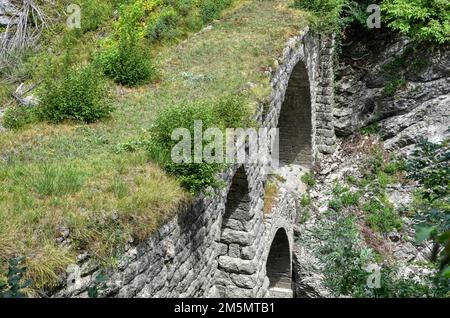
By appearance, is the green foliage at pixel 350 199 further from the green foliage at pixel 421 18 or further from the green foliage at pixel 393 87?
the green foliage at pixel 421 18

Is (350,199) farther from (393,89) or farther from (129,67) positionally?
(129,67)

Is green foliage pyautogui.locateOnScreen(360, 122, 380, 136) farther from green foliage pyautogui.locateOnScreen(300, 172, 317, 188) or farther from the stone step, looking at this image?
the stone step

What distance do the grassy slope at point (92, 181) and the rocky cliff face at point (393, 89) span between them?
19.7ft

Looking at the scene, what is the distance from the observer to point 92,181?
231 inches

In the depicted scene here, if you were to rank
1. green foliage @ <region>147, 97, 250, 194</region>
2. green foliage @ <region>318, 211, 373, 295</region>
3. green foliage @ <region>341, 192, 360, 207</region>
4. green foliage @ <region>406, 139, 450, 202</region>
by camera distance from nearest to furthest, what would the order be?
green foliage @ <region>406, 139, 450, 202</region>
green foliage @ <region>318, 211, 373, 295</region>
green foliage @ <region>147, 97, 250, 194</region>
green foliage @ <region>341, 192, 360, 207</region>

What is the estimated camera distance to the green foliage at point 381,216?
44.7 feet

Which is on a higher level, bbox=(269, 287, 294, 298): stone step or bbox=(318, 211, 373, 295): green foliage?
bbox=(318, 211, 373, 295): green foliage

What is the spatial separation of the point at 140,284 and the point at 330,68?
1190 centimetres

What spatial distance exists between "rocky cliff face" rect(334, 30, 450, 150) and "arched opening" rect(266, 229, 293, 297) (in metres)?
4.54

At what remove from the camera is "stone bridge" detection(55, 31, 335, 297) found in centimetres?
551

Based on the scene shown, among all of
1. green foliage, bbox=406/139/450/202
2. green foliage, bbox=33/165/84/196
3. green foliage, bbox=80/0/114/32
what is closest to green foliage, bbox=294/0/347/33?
green foliage, bbox=80/0/114/32

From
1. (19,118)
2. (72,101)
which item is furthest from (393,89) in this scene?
(19,118)

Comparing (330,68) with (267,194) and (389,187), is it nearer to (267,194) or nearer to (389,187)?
(389,187)
